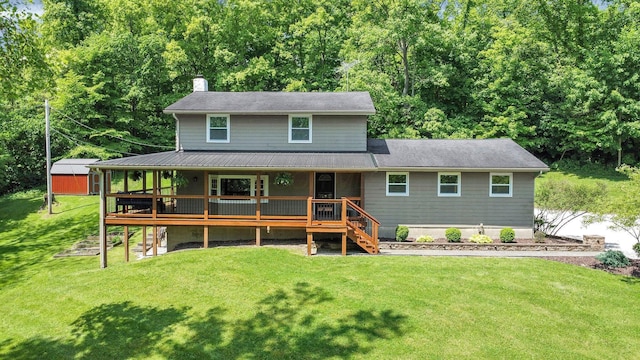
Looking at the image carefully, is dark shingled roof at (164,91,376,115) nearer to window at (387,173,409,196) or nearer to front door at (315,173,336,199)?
front door at (315,173,336,199)

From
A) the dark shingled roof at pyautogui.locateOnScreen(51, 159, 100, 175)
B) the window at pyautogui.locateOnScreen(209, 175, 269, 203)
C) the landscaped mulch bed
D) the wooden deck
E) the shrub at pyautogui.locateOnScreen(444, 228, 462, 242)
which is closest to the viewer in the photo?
the landscaped mulch bed

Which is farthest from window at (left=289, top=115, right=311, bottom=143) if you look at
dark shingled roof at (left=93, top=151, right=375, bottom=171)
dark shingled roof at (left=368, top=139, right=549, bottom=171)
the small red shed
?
the small red shed

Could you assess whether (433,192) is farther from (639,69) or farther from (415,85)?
(639,69)

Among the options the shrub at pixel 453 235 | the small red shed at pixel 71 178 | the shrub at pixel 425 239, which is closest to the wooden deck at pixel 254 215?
the shrub at pixel 425 239

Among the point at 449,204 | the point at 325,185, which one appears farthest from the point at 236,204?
the point at 449,204

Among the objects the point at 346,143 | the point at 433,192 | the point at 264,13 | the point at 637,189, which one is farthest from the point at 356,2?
the point at 637,189

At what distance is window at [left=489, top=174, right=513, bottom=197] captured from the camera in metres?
15.5

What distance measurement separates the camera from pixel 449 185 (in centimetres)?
1560

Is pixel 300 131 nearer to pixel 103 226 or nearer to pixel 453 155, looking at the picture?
pixel 453 155

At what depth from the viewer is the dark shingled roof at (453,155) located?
1513cm

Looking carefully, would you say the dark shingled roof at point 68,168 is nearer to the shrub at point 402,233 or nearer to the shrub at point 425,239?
the shrub at point 402,233

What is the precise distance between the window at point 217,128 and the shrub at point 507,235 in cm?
1256

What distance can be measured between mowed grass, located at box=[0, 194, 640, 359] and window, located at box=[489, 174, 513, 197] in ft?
12.7

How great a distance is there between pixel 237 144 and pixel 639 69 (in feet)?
99.4
